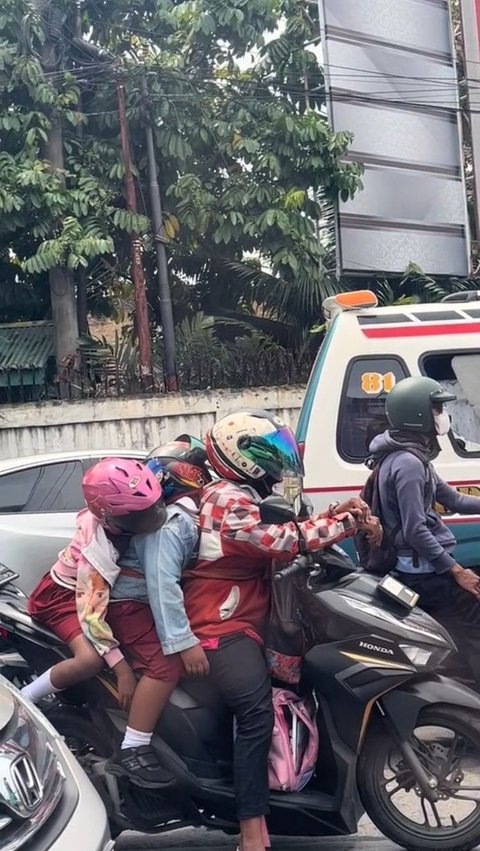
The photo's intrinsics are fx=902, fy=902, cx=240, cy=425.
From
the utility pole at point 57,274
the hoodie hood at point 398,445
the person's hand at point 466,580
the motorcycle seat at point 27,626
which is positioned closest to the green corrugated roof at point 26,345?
the utility pole at point 57,274

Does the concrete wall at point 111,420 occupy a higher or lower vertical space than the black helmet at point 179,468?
lower

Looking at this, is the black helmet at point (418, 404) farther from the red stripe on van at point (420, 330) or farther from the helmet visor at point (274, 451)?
the red stripe on van at point (420, 330)

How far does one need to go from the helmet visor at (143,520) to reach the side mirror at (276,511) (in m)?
0.37

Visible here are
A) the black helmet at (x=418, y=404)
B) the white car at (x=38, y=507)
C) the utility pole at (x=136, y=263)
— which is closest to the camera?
the black helmet at (x=418, y=404)

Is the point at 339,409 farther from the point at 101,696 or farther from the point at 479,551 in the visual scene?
the point at 101,696

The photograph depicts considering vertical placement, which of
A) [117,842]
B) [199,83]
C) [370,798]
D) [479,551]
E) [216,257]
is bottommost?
[117,842]

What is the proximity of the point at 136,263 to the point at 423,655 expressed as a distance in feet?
29.3

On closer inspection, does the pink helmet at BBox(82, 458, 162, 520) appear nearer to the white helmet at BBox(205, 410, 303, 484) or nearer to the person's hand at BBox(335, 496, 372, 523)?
the white helmet at BBox(205, 410, 303, 484)

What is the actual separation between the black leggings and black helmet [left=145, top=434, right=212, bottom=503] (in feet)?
1.95

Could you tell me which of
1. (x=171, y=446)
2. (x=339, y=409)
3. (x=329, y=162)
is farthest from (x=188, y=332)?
(x=171, y=446)

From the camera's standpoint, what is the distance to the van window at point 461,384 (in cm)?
500

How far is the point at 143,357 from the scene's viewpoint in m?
11.1

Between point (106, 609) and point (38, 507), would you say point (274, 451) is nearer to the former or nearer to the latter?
point (106, 609)

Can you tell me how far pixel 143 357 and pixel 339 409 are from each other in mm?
6411
